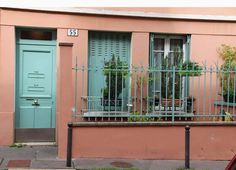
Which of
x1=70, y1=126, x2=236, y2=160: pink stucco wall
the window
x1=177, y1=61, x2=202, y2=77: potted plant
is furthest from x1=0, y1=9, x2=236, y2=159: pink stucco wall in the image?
x1=177, y1=61, x2=202, y2=77: potted plant

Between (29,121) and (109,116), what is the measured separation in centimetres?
240

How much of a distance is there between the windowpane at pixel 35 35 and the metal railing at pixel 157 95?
1268 mm

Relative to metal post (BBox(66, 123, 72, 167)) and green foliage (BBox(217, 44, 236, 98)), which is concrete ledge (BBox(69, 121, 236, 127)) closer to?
metal post (BBox(66, 123, 72, 167))

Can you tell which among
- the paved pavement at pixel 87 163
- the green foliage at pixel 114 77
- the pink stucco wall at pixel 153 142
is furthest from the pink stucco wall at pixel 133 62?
the green foliage at pixel 114 77

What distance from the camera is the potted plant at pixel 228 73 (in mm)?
9000

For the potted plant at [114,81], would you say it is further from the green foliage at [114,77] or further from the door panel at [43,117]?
the door panel at [43,117]

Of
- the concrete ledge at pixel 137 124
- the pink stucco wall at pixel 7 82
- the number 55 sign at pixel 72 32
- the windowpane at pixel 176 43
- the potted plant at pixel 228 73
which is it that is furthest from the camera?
the windowpane at pixel 176 43

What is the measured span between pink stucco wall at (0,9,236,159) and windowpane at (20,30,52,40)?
1.38ft

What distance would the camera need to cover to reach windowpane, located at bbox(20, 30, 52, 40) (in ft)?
32.7

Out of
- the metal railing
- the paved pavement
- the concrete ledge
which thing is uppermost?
the metal railing

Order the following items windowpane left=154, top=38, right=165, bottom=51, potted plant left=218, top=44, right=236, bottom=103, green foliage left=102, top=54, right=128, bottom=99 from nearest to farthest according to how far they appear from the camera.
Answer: green foliage left=102, top=54, right=128, bottom=99 → potted plant left=218, top=44, right=236, bottom=103 → windowpane left=154, top=38, right=165, bottom=51

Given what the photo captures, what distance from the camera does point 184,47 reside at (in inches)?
420

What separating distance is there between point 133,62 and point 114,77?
1426 mm
